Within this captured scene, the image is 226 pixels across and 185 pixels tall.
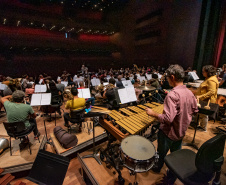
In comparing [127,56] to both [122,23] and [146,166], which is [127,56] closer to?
[122,23]

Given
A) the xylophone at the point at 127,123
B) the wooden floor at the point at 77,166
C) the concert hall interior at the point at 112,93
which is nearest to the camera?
the concert hall interior at the point at 112,93

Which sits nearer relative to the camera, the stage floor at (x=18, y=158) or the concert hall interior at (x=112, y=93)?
the concert hall interior at (x=112, y=93)

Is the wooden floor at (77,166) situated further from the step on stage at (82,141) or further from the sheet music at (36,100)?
the sheet music at (36,100)

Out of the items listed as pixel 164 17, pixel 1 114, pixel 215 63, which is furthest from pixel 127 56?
pixel 1 114

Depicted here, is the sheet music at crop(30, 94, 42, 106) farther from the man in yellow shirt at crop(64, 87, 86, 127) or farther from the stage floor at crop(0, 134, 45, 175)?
the stage floor at crop(0, 134, 45, 175)

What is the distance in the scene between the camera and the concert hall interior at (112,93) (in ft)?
6.27

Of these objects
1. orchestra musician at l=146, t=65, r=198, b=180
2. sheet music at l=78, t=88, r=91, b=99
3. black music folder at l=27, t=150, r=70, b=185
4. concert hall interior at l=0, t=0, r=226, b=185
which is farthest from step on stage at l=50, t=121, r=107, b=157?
orchestra musician at l=146, t=65, r=198, b=180

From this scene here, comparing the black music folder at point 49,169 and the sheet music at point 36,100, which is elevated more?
the sheet music at point 36,100

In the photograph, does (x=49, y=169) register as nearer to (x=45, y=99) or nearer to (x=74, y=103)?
(x=74, y=103)

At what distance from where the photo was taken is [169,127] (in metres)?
1.98

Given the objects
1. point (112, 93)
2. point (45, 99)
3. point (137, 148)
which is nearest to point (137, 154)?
point (137, 148)

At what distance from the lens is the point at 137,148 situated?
181 centimetres

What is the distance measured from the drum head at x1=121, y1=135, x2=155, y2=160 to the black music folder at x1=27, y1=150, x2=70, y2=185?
993 millimetres

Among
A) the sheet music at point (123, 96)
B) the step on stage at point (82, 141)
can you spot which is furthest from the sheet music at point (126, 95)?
the step on stage at point (82, 141)
